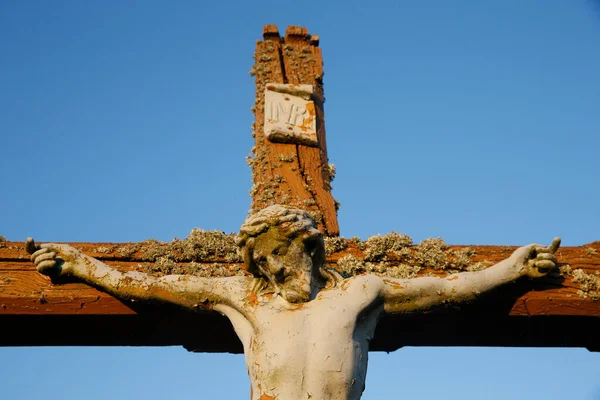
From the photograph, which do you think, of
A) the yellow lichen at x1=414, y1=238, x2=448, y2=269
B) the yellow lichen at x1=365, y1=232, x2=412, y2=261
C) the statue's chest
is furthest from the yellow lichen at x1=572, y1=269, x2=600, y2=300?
the statue's chest

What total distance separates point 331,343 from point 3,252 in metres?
1.71

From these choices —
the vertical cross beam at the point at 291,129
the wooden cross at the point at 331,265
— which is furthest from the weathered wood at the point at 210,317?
the vertical cross beam at the point at 291,129

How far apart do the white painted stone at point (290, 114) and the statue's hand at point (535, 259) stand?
143cm

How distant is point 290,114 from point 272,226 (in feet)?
4.72

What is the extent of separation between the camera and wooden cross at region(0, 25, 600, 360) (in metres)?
4.36

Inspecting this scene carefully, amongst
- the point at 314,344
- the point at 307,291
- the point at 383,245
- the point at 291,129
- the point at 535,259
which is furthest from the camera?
the point at 291,129

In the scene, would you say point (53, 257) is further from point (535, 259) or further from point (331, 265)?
point (535, 259)

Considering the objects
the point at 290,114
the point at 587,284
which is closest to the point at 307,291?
the point at 587,284

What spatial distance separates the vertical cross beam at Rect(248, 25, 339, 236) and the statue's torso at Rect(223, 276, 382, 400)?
0.74 metres

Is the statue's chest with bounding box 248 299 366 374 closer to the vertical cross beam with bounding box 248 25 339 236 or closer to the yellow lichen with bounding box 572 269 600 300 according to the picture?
the vertical cross beam with bounding box 248 25 339 236

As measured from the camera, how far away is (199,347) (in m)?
4.75

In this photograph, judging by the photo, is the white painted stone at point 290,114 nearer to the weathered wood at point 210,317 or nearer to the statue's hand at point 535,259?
the weathered wood at point 210,317

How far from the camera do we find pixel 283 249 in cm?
412

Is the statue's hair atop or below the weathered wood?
atop
